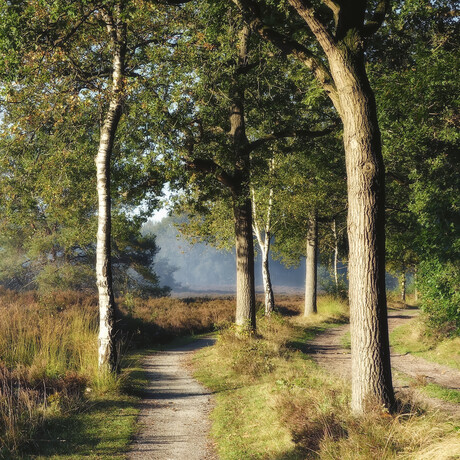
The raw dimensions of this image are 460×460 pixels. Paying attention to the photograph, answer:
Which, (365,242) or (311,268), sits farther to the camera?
(311,268)

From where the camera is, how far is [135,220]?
52.7ft

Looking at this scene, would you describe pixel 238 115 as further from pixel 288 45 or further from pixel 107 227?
pixel 288 45

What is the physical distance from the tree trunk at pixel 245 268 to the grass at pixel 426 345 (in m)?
6.04

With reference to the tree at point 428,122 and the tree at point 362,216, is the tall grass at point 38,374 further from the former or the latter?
the tree at point 428,122

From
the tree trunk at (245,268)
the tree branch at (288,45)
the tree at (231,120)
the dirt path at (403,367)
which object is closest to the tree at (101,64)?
the tree at (231,120)

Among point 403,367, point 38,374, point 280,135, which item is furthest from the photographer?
point 280,135

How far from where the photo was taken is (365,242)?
669 centimetres

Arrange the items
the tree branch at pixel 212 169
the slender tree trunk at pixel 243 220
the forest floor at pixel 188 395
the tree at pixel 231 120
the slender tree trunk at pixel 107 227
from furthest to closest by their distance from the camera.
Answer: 1. the slender tree trunk at pixel 243 220
2. the tree branch at pixel 212 169
3. the tree at pixel 231 120
4. the slender tree trunk at pixel 107 227
5. the forest floor at pixel 188 395

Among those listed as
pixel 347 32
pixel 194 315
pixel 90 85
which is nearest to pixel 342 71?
pixel 347 32

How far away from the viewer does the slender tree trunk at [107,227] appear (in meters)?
10.2

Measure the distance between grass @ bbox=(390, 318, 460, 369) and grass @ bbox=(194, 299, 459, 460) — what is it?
495cm

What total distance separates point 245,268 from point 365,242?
8900 mm

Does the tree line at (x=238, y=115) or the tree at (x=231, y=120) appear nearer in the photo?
the tree line at (x=238, y=115)

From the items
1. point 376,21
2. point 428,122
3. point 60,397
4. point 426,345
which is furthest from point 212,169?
point 426,345
